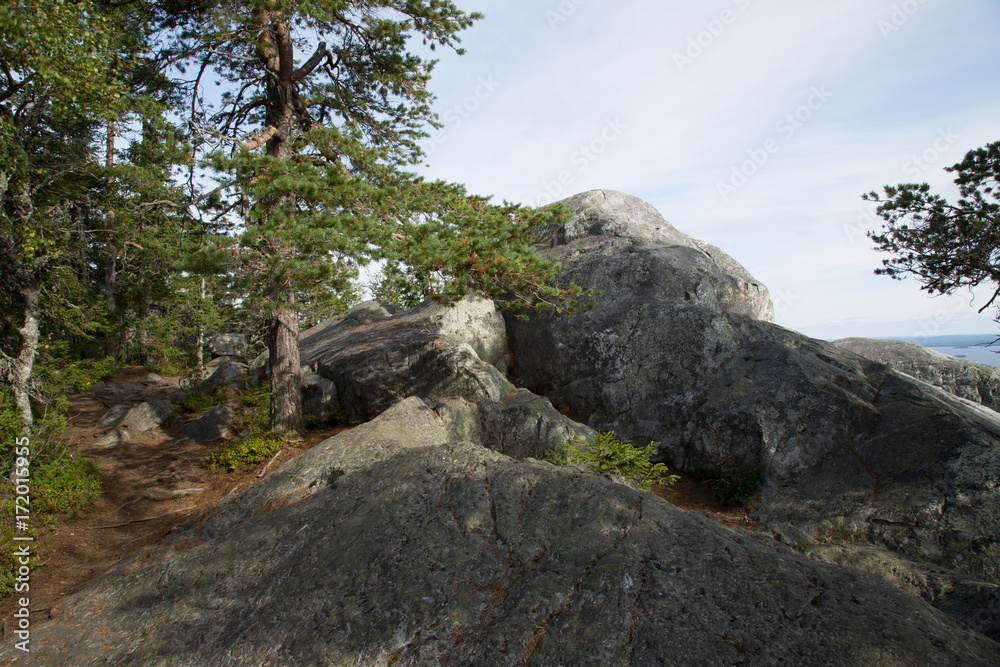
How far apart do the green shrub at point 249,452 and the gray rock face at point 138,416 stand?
5.16 m

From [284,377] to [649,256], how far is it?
33.1ft

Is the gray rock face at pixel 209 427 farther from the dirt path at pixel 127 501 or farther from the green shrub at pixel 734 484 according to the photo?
the green shrub at pixel 734 484

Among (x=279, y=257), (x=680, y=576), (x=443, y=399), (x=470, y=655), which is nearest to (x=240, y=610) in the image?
(x=470, y=655)

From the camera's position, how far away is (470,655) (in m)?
3.91

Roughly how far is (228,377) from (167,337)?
8.93 feet

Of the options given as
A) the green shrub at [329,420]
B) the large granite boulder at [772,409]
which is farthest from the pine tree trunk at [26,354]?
the large granite boulder at [772,409]

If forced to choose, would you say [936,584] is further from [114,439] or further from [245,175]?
[114,439]

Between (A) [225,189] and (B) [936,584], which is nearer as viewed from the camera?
(B) [936,584]

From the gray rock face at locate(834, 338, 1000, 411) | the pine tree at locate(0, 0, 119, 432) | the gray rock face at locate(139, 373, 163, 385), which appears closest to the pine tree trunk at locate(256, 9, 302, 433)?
the pine tree at locate(0, 0, 119, 432)

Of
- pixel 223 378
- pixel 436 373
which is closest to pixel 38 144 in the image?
pixel 223 378

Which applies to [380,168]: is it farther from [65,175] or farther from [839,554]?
[839,554]

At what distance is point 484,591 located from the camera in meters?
4.46

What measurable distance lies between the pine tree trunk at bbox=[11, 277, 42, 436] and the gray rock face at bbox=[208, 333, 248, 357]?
1936 cm

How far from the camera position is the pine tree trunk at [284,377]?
36.0 ft
